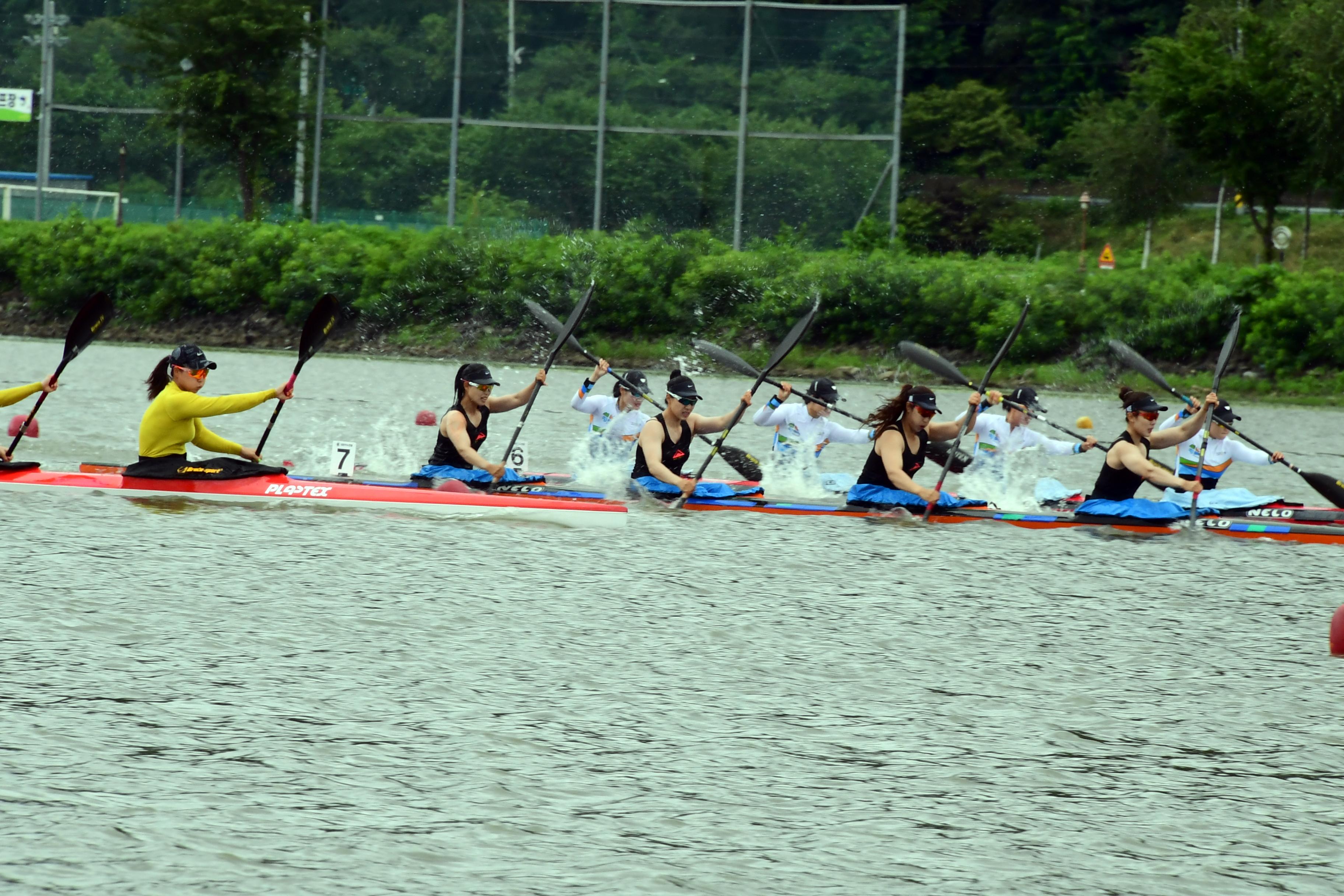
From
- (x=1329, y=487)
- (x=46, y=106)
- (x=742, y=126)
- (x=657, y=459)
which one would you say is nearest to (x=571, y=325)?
(x=657, y=459)

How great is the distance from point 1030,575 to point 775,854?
22.5 ft

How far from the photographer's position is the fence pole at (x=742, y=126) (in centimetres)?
3456

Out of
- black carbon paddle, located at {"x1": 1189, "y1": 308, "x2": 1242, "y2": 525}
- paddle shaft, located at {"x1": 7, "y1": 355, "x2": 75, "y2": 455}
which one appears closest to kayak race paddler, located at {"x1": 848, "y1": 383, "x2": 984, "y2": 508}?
black carbon paddle, located at {"x1": 1189, "y1": 308, "x2": 1242, "y2": 525}

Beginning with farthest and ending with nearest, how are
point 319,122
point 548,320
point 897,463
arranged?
point 319,122, point 548,320, point 897,463

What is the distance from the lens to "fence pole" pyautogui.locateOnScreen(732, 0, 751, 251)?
113 feet

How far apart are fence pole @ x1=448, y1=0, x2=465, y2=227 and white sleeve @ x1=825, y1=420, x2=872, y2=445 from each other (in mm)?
20754

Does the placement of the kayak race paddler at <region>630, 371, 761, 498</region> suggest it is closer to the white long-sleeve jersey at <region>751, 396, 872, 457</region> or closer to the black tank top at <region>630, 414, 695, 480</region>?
the black tank top at <region>630, 414, 695, 480</region>

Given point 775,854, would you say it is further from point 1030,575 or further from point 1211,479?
point 1211,479

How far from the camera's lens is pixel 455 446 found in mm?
14430

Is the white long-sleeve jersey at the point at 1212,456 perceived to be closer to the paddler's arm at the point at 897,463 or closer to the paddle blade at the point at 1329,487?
the paddle blade at the point at 1329,487

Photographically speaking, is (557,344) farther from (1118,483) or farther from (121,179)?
(121,179)

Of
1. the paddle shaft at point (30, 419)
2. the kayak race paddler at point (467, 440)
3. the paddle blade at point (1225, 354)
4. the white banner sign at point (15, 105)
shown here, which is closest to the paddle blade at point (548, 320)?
the kayak race paddler at point (467, 440)

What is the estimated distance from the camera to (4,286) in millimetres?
38344

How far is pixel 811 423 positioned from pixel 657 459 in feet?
6.68
